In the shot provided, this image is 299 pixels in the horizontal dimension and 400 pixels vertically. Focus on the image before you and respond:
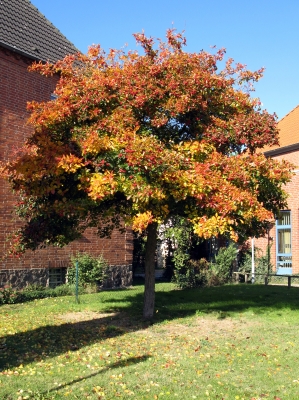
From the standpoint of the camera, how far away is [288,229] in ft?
64.4

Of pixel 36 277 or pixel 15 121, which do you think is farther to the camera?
pixel 36 277

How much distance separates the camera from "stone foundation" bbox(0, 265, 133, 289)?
13.0m

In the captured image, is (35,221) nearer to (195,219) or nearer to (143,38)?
(195,219)

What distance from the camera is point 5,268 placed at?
→ 511 inches

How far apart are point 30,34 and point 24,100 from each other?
2.43 metres

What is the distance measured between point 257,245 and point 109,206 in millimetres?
12739

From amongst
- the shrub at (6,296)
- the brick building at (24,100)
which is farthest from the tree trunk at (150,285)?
Result: the brick building at (24,100)

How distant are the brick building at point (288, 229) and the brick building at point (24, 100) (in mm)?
7251

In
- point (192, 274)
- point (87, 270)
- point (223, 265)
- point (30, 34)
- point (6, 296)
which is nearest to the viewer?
point (6, 296)

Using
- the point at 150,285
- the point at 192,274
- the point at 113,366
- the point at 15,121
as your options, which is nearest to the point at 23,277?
the point at 15,121

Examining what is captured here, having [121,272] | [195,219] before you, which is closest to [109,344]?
[195,219]

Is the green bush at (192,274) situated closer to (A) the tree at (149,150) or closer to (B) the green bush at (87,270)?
(B) the green bush at (87,270)

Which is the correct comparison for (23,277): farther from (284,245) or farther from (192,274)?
(284,245)

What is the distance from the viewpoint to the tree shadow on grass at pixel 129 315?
24.4ft
